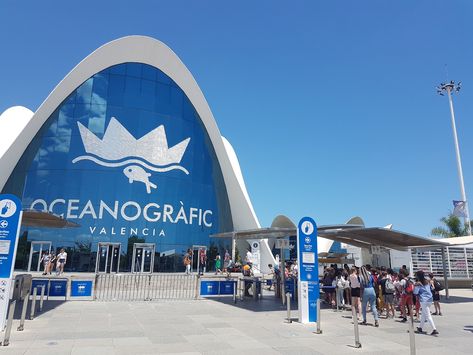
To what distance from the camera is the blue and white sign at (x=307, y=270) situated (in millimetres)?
10844

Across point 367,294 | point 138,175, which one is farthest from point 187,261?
point 367,294

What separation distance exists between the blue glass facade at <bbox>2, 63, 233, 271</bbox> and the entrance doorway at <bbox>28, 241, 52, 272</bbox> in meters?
0.45

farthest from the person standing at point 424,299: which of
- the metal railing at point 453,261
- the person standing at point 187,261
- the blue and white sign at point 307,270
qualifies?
the person standing at point 187,261

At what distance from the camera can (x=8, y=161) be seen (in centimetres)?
2812

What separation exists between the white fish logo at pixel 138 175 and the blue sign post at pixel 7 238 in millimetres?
18615

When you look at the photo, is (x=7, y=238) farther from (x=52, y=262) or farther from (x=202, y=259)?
(x=202, y=259)

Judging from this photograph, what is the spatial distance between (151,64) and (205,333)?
28.0 meters

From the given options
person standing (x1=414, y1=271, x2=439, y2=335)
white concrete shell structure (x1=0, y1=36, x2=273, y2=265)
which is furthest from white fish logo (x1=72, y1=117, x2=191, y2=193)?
person standing (x1=414, y1=271, x2=439, y2=335)

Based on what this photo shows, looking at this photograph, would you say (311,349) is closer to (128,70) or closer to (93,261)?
(93,261)

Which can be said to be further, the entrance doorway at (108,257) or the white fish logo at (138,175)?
the white fish logo at (138,175)

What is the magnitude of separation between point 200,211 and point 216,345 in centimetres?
2269

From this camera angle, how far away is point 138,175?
1114 inches

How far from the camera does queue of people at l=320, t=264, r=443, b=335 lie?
9938mm

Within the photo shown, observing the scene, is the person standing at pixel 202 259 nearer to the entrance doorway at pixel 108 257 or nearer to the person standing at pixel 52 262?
the entrance doorway at pixel 108 257
